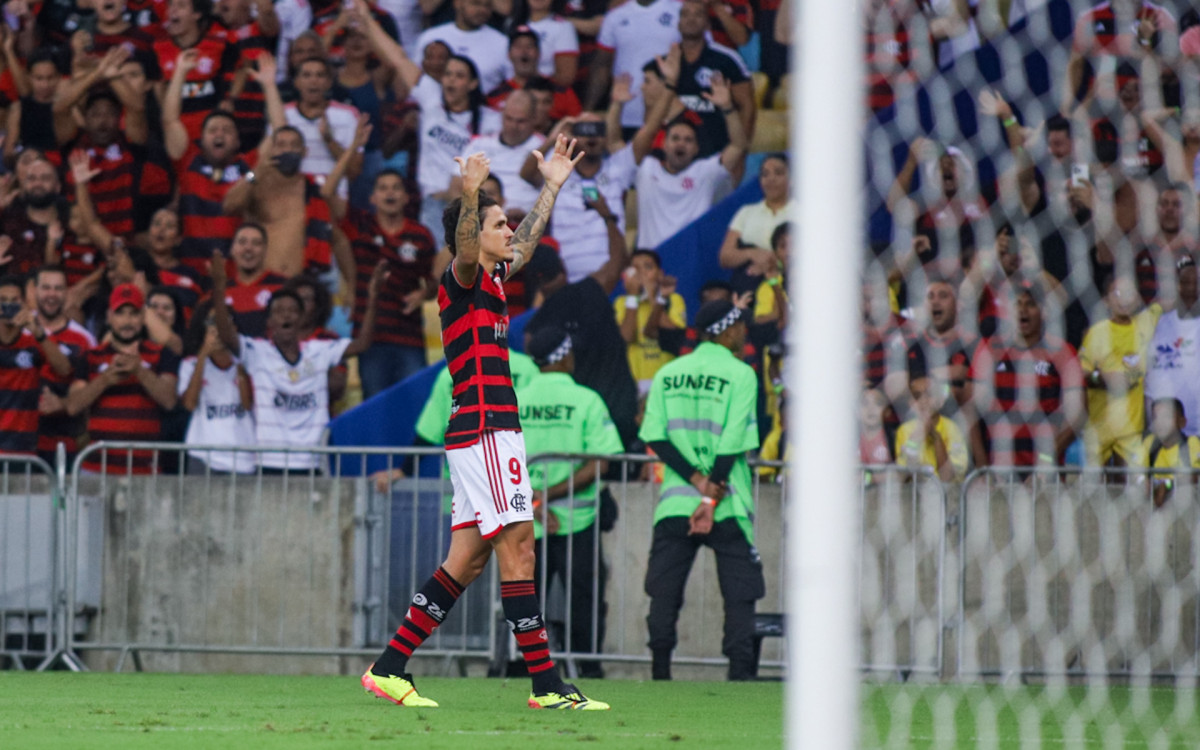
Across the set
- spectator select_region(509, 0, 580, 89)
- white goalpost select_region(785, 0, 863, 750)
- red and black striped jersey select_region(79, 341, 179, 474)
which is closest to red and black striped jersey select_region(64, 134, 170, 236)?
red and black striped jersey select_region(79, 341, 179, 474)

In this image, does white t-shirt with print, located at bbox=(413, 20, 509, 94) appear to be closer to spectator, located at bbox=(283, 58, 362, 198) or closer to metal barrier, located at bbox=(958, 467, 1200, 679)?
spectator, located at bbox=(283, 58, 362, 198)

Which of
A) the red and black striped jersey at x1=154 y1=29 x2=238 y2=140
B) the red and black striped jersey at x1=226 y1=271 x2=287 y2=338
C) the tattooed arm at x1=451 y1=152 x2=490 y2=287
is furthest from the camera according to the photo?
the red and black striped jersey at x1=154 y1=29 x2=238 y2=140

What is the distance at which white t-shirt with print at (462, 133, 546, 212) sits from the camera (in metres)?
12.9

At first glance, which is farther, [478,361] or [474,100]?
[474,100]

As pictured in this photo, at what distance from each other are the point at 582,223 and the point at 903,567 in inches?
153

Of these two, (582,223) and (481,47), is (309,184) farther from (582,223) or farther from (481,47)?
(582,223)

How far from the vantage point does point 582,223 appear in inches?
507

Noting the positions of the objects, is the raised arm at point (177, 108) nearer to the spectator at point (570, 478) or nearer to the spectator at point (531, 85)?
the spectator at point (531, 85)

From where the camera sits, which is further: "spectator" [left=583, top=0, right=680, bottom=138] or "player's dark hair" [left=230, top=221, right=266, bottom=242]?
"spectator" [left=583, top=0, right=680, bottom=138]

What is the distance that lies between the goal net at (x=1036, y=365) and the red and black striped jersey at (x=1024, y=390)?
0.07 feet

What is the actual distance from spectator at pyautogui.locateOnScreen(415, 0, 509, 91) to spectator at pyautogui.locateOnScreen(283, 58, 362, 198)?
2.68 ft

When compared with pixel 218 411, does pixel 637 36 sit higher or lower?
higher

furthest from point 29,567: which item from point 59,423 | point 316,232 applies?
point 316,232

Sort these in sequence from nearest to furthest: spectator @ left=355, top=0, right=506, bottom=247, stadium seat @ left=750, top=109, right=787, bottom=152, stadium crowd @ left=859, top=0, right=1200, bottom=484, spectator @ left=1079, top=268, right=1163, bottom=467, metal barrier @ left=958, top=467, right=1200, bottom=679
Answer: stadium crowd @ left=859, top=0, right=1200, bottom=484, spectator @ left=1079, top=268, right=1163, bottom=467, metal barrier @ left=958, top=467, right=1200, bottom=679, stadium seat @ left=750, top=109, right=787, bottom=152, spectator @ left=355, top=0, right=506, bottom=247
